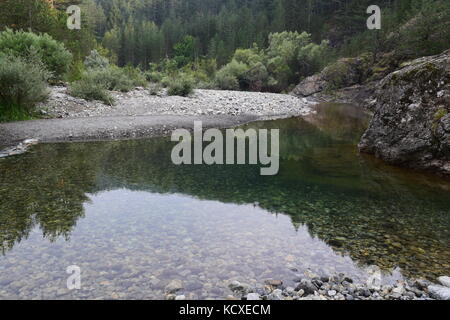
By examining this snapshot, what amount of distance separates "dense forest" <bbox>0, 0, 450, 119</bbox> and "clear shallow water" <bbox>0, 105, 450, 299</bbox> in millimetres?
11476

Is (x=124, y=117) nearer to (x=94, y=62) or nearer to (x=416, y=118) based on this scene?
(x=416, y=118)

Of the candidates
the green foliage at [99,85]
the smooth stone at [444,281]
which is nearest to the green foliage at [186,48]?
the green foliage at [99,85]

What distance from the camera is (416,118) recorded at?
11508mm

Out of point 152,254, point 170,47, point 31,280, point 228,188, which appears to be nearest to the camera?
point 31,280

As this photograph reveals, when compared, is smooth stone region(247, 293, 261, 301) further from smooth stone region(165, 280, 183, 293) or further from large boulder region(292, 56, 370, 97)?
large boulder region(292, 56, 370, 97)

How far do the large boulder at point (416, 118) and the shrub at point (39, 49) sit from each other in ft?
66.1

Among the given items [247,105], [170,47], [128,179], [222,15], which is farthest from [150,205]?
[222,15]

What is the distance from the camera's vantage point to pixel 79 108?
20.7m

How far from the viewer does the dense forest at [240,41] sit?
31.2 meters

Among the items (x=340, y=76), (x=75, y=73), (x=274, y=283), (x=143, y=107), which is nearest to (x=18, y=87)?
(x=143, y=107)

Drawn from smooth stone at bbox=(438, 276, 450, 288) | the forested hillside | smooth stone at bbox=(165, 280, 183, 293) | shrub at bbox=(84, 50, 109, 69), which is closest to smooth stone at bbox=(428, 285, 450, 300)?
smooth stone at bbox=(438, 276, 450, 288)
